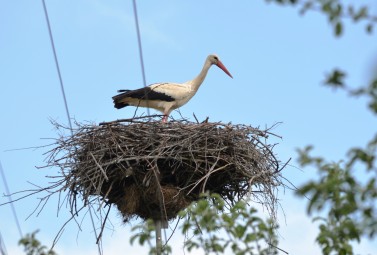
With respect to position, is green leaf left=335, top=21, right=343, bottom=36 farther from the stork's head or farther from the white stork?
the stork's head

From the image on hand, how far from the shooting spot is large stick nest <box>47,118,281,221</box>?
9094mm

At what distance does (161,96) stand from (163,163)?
6.35ft

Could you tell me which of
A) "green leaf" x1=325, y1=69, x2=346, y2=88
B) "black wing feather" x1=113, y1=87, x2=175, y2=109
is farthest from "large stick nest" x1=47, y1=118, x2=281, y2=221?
"green leaf" x1=325, y1=69, x2=346, y2=88

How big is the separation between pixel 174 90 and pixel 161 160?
2.07 m

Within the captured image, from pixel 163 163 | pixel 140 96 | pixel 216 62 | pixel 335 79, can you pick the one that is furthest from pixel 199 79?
pixel 335 79

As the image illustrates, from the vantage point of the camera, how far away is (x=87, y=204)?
9086 millimetres

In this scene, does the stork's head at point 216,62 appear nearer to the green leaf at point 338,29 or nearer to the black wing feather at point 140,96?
the black wing feather at point 140,96

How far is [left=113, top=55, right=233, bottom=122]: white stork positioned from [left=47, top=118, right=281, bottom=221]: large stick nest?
144 cm

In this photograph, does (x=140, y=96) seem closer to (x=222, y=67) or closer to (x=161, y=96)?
(x=161, y=96)

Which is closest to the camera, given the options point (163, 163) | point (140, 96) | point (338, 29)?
point (338, 29)

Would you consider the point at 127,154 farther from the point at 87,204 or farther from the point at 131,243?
the point at 131,243

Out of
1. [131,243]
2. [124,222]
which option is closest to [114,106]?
[124,222]

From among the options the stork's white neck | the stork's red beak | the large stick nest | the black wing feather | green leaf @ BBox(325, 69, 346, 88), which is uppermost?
the stork's red beak

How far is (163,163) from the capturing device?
365 inches
